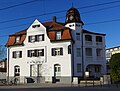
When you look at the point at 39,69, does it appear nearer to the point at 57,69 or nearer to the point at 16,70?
the point at 57,69

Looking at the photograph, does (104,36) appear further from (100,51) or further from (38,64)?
(38,64)

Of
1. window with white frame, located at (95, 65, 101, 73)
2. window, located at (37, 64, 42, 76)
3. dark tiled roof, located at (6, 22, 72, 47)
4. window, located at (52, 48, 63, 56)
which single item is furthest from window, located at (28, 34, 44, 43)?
→ window with white frame, located at (95, 65, 101, 73)

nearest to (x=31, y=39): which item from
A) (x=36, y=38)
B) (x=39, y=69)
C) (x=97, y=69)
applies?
(x=36, y=38)

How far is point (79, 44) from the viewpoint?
164ft

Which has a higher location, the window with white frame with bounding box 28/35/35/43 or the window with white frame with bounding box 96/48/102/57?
the window with white frame with bounding box 28/35/35/43

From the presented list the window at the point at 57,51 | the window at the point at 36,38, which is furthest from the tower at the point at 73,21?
the window at the point at 36,38

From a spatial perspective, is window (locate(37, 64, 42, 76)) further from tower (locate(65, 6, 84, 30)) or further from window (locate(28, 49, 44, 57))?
tower (locate(65, 6, 84, 30))

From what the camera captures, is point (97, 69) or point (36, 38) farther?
point (97, 69)

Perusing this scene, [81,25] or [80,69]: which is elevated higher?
[81,25]

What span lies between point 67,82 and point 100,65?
8923 mm

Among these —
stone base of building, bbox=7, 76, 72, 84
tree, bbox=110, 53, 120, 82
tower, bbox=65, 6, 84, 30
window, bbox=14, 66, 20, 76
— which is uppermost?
tower, bbox=65, 6, 84, 30

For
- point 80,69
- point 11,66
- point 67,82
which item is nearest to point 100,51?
point 80,69

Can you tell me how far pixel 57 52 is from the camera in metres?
49.8

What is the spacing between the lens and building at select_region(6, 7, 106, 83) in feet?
160
